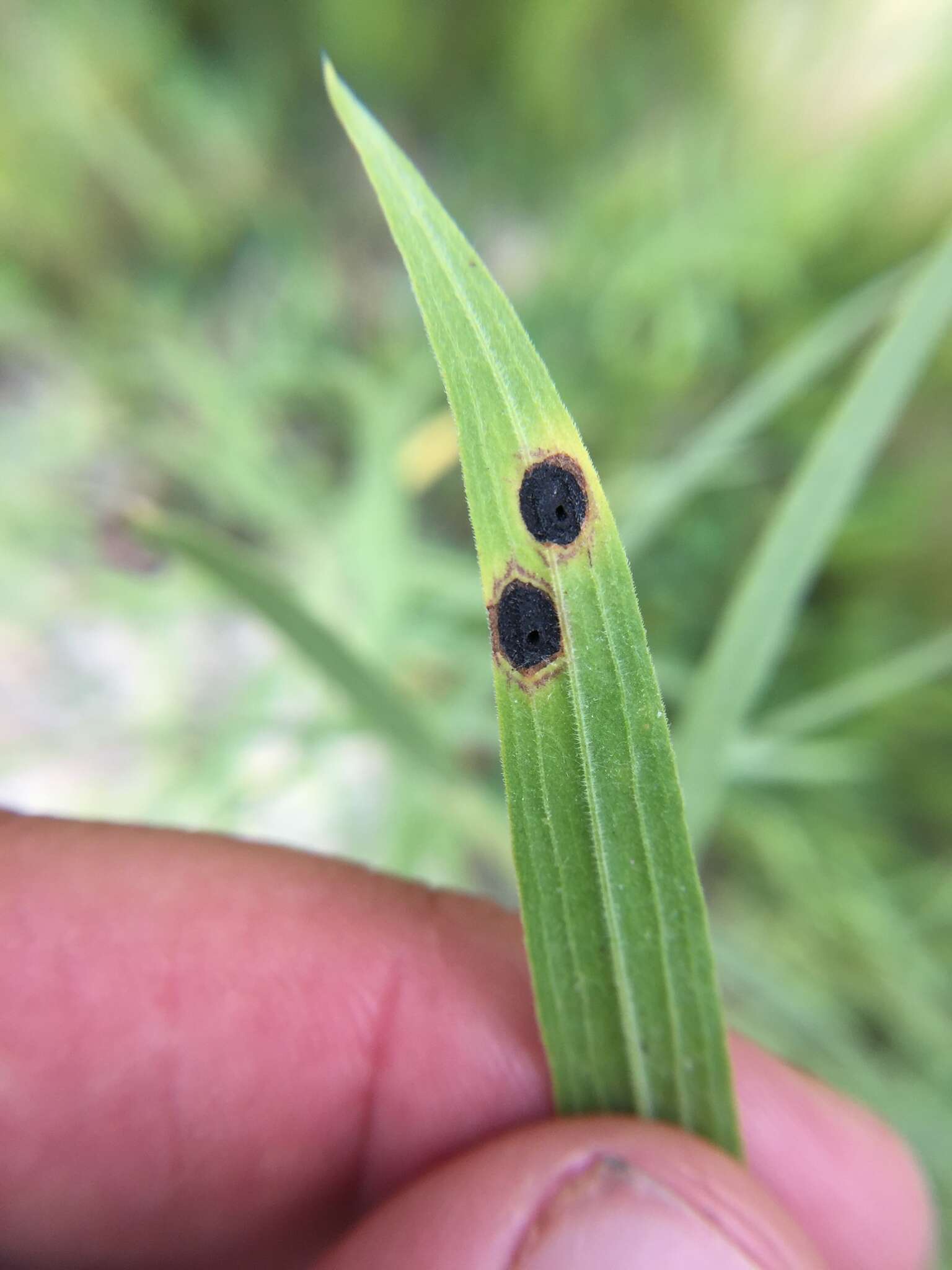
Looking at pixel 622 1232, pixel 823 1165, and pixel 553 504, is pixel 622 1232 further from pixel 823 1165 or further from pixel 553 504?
pixel 553 504

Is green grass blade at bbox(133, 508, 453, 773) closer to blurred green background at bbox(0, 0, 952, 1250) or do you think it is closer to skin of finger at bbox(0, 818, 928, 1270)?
skin of finger at bbox(0, 818, 928, 1270)

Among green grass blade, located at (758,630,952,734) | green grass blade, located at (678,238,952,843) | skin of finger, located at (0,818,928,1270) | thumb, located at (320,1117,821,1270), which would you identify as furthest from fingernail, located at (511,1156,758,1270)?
green grass blade, located at (758,630,952,734)

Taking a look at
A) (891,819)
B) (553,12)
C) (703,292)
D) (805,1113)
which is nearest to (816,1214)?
(805,1113)

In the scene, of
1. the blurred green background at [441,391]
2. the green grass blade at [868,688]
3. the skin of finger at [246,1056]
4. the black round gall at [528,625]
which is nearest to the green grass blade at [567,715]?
the black round gall at [528,625]

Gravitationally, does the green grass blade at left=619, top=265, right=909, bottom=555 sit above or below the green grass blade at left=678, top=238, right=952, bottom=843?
above

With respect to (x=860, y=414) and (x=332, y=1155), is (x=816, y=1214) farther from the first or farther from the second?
(x=860, y=414)

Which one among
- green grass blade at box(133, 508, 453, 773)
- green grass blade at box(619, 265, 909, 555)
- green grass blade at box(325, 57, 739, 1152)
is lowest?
green grass blade at box(325, 57, 739, 1152)

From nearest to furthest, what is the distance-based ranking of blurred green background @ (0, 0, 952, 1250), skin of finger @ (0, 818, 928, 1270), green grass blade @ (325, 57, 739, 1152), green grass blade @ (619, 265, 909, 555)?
green grass blade @ (325, 57, 739, 1152), skin of finger @ (0, 818, 928, 1270), green grass blade @ (619, 265, 909, 555), blurred green background @ (0, 0, 952, 1250)
